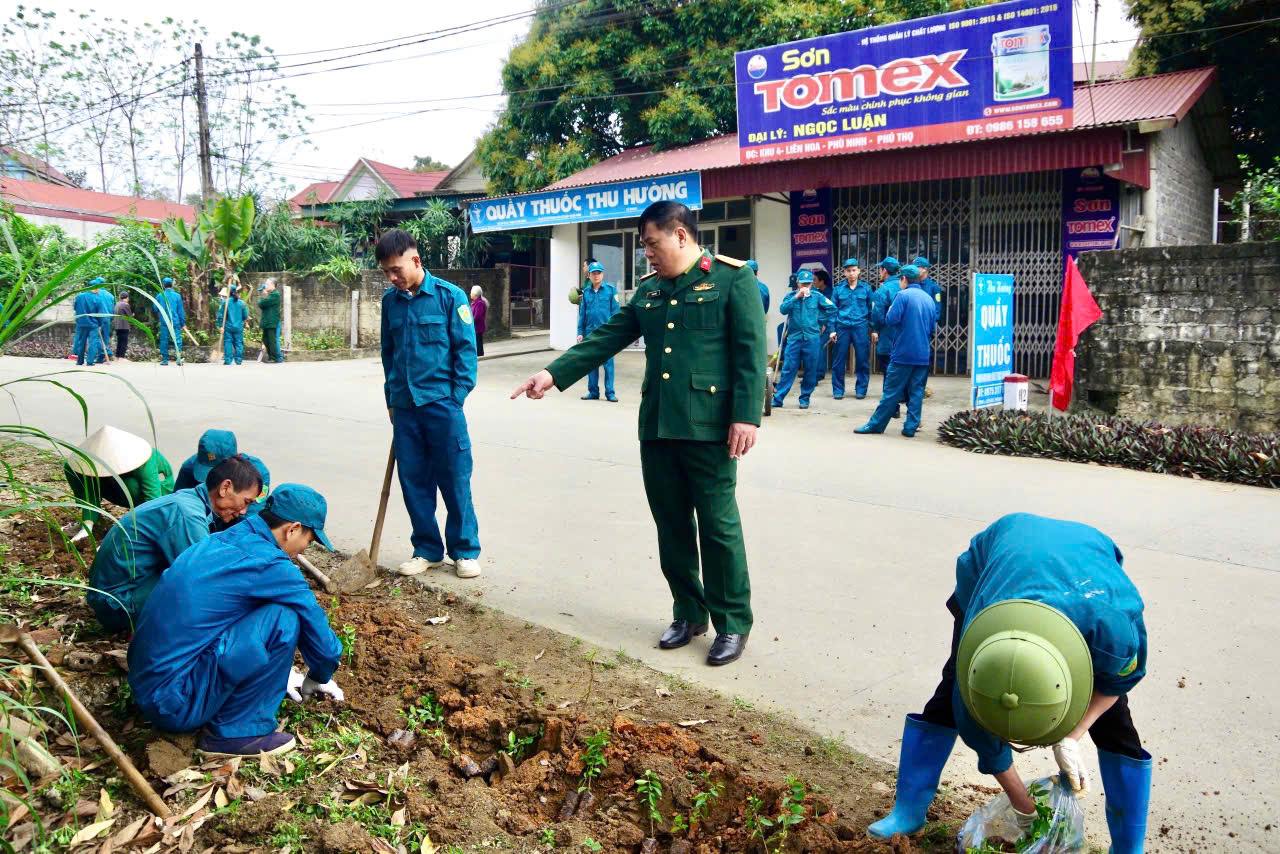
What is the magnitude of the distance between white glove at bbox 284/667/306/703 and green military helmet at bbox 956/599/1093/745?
242cm

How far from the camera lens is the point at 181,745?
123 inches

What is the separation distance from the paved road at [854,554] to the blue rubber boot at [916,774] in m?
0.59

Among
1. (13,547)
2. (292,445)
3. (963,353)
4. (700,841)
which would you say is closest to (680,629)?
(700,841)

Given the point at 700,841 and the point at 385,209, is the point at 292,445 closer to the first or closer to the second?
the point at 700,841

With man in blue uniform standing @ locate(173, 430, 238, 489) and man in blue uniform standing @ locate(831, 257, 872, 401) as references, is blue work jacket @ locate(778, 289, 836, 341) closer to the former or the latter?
man in blue uniform standing @ locate(831, 257, 872, 401)

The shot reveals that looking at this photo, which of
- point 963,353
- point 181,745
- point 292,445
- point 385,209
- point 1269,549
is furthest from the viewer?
point 385,209

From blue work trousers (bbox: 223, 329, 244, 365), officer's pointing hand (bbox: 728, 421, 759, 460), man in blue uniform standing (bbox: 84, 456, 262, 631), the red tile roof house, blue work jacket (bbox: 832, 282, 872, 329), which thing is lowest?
man in blue uniform standing (bbox: 84, 456, 262, 631)

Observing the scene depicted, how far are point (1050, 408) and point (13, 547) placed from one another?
9761 mm

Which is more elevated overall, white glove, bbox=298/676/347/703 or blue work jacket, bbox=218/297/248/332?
blue work jacket, bbox=218/297/248/332

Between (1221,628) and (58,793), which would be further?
(1221,628)

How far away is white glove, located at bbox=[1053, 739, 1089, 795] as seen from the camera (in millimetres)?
2254

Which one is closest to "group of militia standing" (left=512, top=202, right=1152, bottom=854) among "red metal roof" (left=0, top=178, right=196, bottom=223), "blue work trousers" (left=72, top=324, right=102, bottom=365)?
"blue work trousers" (left=72, top=324, right=102, bottom=365)

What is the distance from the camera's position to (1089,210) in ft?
43.2

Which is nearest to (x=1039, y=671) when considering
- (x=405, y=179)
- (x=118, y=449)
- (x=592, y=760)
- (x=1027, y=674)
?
(x=1027, y=674)
